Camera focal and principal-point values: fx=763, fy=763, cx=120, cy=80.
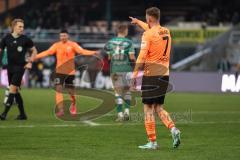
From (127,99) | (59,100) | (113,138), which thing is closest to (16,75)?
(59,100)

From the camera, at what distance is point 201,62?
139 ft

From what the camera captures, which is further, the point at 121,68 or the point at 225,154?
the point at 121,68

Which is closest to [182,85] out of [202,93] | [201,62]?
[202,93]

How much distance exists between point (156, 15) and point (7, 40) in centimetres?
642

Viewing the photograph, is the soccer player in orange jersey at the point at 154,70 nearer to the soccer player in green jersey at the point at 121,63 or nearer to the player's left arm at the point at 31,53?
the player's left arm at the point at 31,53

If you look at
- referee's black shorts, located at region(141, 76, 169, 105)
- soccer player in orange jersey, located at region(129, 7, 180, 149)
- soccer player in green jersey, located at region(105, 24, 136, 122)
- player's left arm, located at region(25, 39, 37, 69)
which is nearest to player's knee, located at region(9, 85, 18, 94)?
player's left arm, located at region(25, 39, 37, 69)

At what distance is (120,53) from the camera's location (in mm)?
18906

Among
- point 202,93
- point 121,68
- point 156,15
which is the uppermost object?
point 156,15

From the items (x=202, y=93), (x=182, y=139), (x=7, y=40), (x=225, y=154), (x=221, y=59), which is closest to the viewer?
(x=225, y=154)

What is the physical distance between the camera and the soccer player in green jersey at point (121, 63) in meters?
18.8

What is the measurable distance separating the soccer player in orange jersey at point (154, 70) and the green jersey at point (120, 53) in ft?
18.7

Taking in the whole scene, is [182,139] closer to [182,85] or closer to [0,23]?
[182,85]

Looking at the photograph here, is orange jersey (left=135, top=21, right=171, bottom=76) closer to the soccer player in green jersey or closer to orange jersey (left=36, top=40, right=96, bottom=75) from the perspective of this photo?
the soccer player in green jersey

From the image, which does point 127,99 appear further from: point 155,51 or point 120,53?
point 155,51
